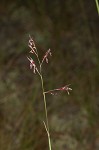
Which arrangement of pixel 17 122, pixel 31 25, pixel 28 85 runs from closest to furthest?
1. pixel 17 122
2. pixel 28 85
3. pixel 31 25

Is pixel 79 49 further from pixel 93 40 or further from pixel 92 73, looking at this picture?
pixel 92 73

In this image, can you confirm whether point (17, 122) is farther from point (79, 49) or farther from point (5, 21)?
point (5, 21)

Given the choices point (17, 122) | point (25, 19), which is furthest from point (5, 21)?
point (17, 122)

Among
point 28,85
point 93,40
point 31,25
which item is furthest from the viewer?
point 31,25

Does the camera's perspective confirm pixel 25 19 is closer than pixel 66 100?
No

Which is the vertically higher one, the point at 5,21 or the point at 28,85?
the point at 5,21

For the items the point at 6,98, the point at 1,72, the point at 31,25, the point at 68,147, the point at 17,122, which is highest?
the point at 31,25
